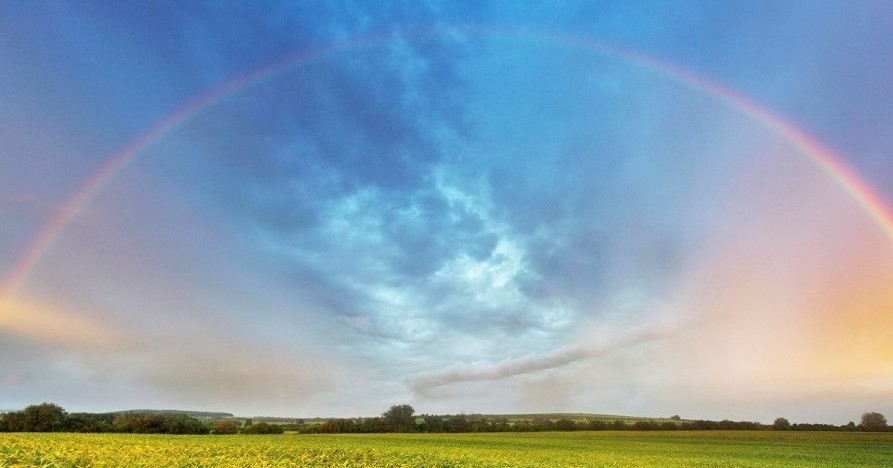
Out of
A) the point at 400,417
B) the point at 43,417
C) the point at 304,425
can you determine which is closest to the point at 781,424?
the point at 400,417

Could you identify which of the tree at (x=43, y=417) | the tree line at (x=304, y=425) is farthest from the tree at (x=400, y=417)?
the tree at (x=43, y=417)

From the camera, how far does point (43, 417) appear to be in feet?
253

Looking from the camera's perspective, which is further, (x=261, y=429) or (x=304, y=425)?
(x=304, y=425)

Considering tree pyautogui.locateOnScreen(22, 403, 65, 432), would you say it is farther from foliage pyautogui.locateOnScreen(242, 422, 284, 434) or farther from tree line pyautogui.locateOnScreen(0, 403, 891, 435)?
foliage pyautogui.locateOnScreen(242, 422, 284, 434)

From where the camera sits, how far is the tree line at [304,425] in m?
77.1

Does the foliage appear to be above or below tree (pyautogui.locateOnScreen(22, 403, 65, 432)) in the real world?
below

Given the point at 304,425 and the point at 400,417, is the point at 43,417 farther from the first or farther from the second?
the point at 400,417

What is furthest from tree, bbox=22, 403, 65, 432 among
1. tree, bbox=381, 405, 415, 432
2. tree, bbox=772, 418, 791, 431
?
tree, bbox=772, 418, 791, 431

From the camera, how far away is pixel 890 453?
59031 mm

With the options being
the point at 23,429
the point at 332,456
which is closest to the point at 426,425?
the point at 23,429

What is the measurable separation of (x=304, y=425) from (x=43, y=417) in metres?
48.9

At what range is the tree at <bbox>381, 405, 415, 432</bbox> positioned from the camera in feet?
405

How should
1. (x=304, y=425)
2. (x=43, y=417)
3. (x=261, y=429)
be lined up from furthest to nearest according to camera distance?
(x=304, y=425) → (x=261, y=429) → (x=43, y=417)

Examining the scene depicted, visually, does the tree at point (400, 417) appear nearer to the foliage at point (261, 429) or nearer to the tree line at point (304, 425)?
the tree line at point (304, 425)
